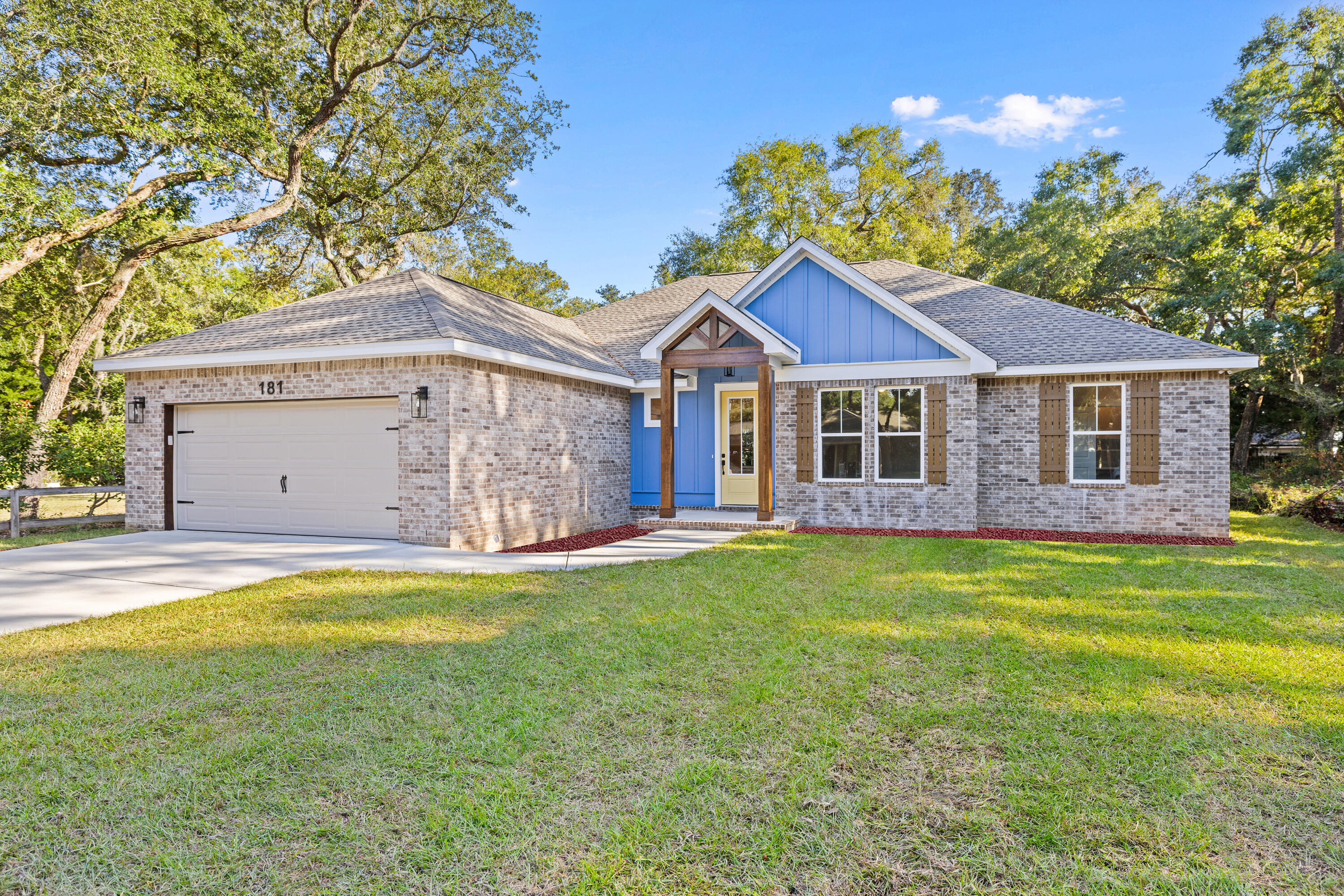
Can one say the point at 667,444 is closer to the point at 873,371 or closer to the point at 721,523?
the point at 721,523

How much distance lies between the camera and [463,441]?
9.55m

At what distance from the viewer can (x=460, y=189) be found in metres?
21.9

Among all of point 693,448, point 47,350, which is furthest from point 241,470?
point 47,350

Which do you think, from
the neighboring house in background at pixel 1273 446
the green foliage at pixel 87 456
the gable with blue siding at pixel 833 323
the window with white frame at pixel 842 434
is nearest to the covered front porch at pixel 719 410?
the gable with blue siding at pixel 833 323

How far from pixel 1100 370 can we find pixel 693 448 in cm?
704

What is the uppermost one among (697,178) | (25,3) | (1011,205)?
(1011,205)

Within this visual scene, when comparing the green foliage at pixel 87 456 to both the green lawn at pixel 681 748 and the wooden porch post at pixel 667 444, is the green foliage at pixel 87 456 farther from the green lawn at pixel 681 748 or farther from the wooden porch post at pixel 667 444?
the wooden porch post at pixel 667 444

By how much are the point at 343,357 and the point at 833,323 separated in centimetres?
796

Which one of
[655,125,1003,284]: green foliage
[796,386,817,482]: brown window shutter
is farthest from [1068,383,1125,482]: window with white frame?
[655,125,1003,284]: green foliage

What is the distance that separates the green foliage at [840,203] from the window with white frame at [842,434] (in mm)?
14197

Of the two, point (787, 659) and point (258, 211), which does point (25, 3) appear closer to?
point (258, 211)

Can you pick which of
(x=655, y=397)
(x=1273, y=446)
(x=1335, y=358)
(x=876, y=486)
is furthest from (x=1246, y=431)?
(x=655, y=397)

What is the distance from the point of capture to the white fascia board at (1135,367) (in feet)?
34.2

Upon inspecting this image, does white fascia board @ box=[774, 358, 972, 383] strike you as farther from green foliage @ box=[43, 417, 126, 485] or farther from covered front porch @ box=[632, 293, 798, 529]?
green foliage @ box=[43, 417, 126, 485]
